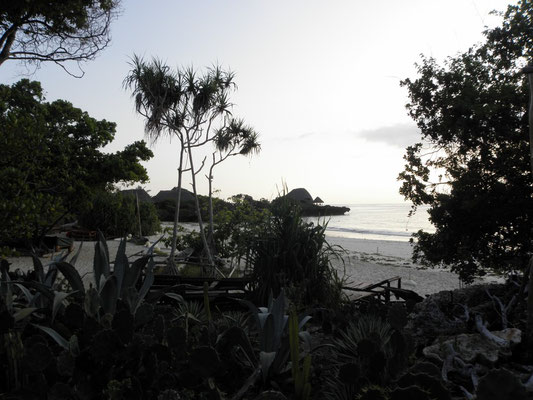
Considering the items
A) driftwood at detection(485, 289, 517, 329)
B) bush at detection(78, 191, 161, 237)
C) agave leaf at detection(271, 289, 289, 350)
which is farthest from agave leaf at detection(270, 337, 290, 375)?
bush at detection(78, 191, 161, 237)

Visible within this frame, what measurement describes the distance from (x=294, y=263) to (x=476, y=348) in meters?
2.07

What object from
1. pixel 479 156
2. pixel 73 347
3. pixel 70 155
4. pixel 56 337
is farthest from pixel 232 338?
pixel 70 155

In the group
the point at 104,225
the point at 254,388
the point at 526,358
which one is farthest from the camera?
the point at 104,225

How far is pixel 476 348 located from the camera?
234cm

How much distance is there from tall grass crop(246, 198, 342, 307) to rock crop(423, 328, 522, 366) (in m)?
1.63

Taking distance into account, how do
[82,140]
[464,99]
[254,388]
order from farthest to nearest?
[82,140]
[464,99]
[254,388]

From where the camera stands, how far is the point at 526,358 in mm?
2410

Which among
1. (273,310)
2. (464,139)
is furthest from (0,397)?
(464,139)

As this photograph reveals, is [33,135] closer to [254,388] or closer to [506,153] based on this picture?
[254,388]

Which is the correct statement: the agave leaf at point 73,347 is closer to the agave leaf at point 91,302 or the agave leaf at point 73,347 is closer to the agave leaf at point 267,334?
the agave leaf at point 91,302

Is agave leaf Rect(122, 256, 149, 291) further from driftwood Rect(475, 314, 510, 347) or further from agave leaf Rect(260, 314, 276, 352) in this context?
driftwood Rect(475, 314, 510, 347)

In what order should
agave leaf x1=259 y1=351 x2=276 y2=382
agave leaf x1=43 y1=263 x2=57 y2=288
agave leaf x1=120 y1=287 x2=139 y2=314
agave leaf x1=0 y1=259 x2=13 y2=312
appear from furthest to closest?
agave leaf x1=43 y1=263 x2=57 y2=288 < agave leaf x1=120 y1=287 x2=139 y2=314 < agave leaf x1=0 y1=259 x2=13 y2=312 < agave leaf x1=259 y1=351 x2=276 y2=382

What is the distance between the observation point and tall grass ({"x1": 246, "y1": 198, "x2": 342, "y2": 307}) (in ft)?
13.5

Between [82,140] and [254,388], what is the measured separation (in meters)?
12.3
